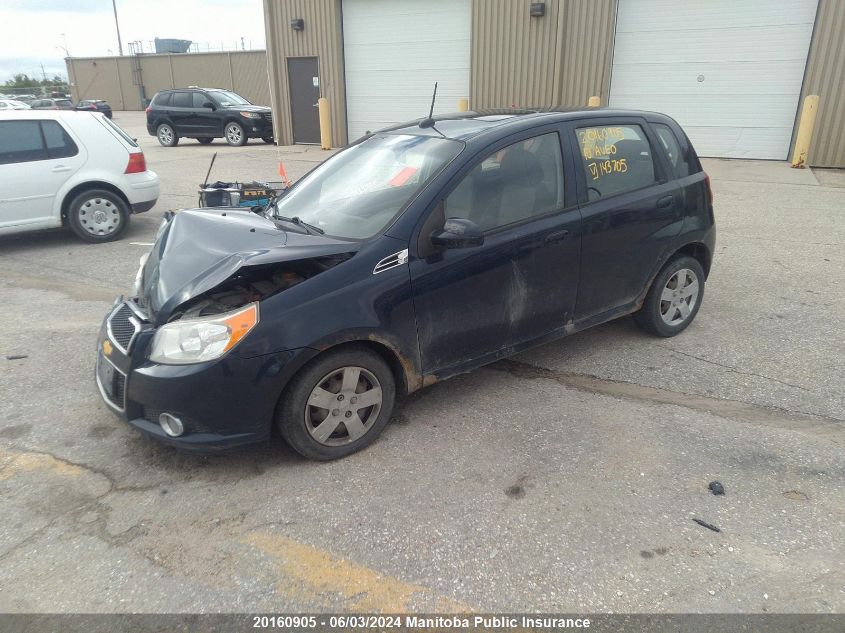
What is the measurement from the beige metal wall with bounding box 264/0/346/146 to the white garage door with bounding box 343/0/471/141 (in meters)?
0.27

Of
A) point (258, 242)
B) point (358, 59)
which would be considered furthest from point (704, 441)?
point (358, 59)

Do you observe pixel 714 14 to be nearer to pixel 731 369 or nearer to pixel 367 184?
pixel 731 369

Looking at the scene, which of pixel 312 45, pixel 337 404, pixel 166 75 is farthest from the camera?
pixel 166 75

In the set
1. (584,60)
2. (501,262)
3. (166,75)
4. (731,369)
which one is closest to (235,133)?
(584,60)

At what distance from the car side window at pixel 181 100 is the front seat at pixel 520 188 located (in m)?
18.4

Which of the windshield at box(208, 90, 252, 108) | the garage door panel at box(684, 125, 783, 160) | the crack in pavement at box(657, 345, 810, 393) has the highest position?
the windshield at box(208, 90, 252, 108)

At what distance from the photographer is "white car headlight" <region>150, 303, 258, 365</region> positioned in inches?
113

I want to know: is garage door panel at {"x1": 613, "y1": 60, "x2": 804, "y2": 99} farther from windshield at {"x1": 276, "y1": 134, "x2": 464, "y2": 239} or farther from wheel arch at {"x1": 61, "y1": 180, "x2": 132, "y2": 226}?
windshield at {"x1": 276, "y1": 134, "x2": 464, "y2": 239}

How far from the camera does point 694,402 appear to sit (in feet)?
12.7

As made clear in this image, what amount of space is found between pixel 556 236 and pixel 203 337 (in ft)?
6.93

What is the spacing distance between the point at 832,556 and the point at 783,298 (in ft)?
12.0

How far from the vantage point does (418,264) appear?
3301 mm

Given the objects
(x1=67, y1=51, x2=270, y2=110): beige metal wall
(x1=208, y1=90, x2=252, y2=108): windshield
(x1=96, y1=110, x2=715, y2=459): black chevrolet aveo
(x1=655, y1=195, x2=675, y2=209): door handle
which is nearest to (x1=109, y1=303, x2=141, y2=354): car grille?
(x1=96, y1=110, x2=715, y2=459): black chevrolet aveo

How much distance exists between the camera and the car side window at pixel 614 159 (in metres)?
4.02
